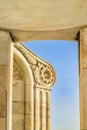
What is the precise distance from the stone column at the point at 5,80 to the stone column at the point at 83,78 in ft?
3.16

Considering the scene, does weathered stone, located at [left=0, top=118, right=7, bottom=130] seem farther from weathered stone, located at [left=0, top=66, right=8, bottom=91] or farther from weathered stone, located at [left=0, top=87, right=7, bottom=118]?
weathered stone, located at [left=0, top=66, right=8, bottom=91]

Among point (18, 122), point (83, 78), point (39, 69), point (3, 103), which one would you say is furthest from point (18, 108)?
point (83, 78)

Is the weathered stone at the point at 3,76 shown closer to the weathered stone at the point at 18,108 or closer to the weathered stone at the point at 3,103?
the weathered stone at the point at 3,103

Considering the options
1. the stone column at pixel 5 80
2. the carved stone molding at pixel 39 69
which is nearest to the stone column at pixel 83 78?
the stone column at pixel 5 80

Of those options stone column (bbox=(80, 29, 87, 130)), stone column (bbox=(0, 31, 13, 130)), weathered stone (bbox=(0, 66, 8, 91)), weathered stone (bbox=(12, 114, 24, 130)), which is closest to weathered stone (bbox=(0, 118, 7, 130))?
stone column (bbox=(0, 31, 13, 130))

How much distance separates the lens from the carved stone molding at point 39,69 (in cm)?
781

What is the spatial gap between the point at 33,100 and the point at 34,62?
2.69ft

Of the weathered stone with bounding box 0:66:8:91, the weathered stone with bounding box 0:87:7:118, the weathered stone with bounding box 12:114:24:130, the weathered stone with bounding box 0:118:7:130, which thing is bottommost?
the weathered stone with bounding box 12:114:24:130

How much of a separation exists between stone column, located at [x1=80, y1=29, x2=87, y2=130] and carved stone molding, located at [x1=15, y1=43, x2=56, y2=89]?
9.55 ft

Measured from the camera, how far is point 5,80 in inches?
192

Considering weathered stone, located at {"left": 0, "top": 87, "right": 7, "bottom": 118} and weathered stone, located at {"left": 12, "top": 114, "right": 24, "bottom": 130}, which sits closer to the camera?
weathered stone, located at {"left": 0, "top": 87, "right": 7, "bottom": 118}

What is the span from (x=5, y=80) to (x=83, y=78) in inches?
40.0

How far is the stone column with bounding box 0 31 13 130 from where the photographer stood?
483 cm

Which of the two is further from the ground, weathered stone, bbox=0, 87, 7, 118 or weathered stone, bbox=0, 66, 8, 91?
weathered stone, bbox=0, 66, 8, 91
